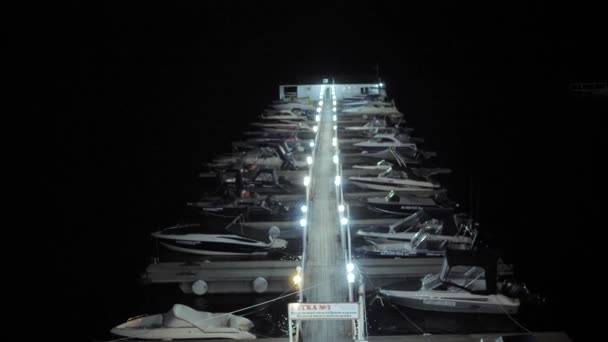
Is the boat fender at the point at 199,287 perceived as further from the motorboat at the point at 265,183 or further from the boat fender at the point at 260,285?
the motorboat at the point at 265,183

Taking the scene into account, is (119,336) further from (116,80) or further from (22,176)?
(116,80)

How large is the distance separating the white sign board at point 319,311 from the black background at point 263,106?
8757 millimetres

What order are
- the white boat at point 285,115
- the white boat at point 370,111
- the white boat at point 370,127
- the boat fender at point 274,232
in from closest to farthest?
the boat fender at point 274,232 → the white boat at point 370,127 → the white boat at point 285,115 → the white boat at point 370,111

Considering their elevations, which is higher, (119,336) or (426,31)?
(426,31)

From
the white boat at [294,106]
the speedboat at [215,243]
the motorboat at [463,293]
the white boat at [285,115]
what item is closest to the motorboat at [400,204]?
the speedboat at [215,243]

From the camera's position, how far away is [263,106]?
73875 millimetres

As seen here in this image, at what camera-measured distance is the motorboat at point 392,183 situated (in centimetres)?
2388

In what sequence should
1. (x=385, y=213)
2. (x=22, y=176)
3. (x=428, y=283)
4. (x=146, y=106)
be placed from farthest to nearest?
(x=146, y=106), (x=22, y=176), (x=385, y=213), (x=428, y=283)

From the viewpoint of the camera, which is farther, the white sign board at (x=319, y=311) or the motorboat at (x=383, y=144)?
the motorboat at (x=383, y=144)

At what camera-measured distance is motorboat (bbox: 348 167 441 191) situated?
2388 centimetres

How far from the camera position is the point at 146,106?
239 ft

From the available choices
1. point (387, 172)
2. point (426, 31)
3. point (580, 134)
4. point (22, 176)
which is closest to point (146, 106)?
point (22, 176)

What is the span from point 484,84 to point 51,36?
62.3 metres

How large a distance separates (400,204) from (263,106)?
53802 millimetres
